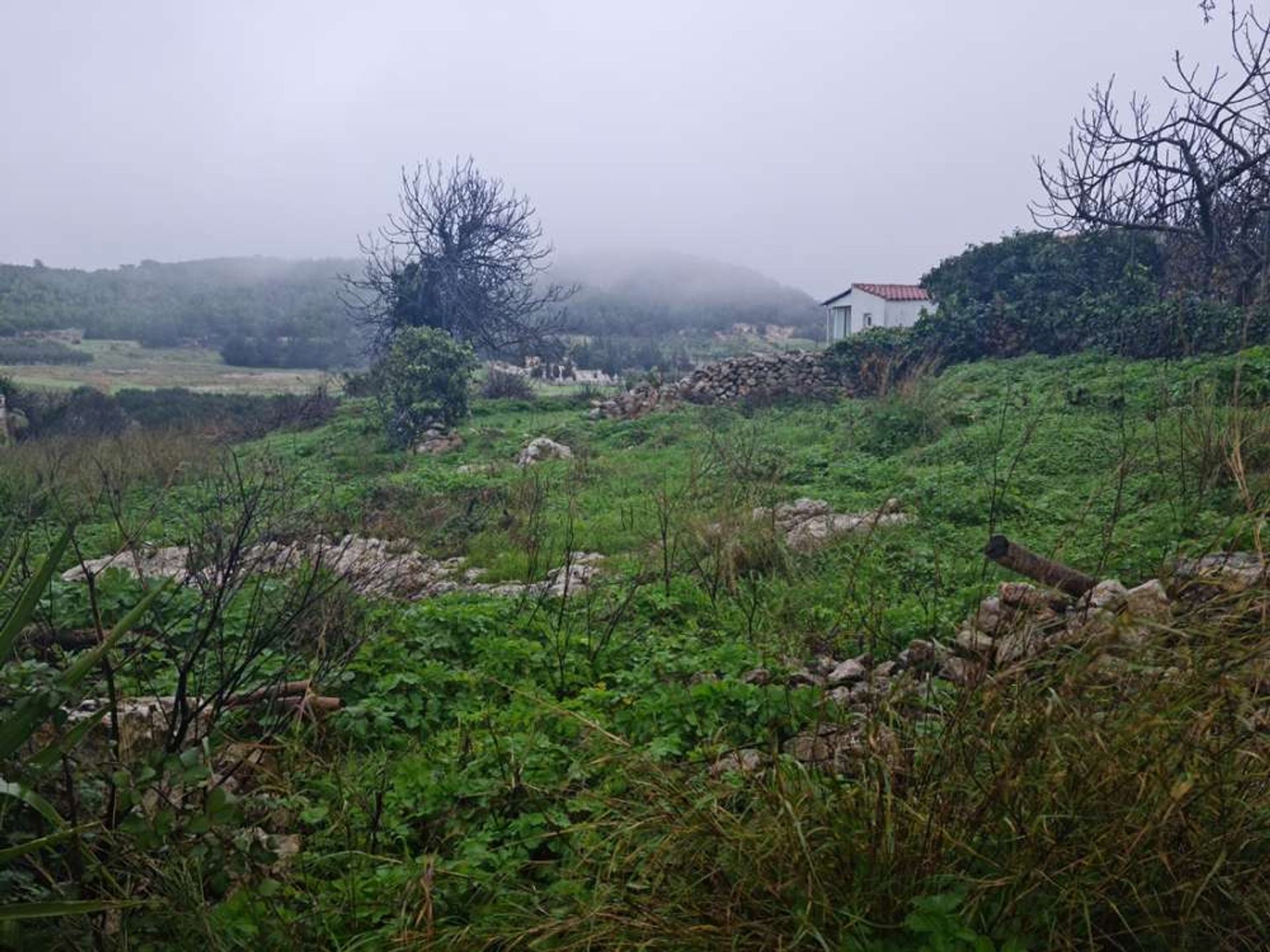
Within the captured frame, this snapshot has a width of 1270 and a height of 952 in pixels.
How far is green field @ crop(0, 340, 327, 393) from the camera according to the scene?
83.4ft

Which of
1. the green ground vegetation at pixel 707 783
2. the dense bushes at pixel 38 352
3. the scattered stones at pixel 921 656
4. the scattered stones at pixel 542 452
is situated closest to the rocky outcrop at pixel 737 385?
the scattered stones at pixel 542 452

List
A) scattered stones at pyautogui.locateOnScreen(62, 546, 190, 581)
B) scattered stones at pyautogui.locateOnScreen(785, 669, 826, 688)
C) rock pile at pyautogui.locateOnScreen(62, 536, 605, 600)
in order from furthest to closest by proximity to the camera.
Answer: scattered stones at pyautogui.locateOnScreen(62, 546, 190, 581) → rock pile at pyautogui.locateOnScreen(62, 536, 605, 600) → scattered stones at pyautogui.locateOnScreen(785, 669, 826, 688)

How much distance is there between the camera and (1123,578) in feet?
13.8

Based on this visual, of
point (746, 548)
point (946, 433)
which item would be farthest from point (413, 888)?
point (946, 433)

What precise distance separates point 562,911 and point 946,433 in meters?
8.83

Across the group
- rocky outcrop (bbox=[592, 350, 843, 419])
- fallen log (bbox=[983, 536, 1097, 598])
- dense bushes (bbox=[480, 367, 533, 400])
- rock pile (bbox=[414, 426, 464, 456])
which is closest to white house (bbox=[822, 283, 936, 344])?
rocky outcrop (bbox=[592, 350, 843, 419])

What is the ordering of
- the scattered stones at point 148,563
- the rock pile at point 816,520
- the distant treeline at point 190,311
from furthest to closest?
the distant treeline at point 190,311 → the rock pile at point 816,520 → the scattered stones at point 148,563

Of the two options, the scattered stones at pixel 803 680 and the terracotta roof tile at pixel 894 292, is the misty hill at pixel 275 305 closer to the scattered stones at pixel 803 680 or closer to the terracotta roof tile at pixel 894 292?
the terracotta roof tile at pixel 894 292

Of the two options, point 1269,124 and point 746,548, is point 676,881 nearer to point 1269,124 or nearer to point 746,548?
point 746,548

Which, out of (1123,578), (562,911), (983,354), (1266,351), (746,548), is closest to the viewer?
(562,911)

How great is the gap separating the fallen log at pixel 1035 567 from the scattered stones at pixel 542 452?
29.0 ft

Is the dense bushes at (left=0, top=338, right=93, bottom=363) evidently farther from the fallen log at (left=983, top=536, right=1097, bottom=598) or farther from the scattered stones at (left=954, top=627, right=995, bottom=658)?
the scattered stones at (left=954, top=627, right=995, bottom=658)

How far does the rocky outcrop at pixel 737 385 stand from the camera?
60.0ft

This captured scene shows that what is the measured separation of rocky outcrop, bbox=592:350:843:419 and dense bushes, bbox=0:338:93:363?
25719 millimetres
